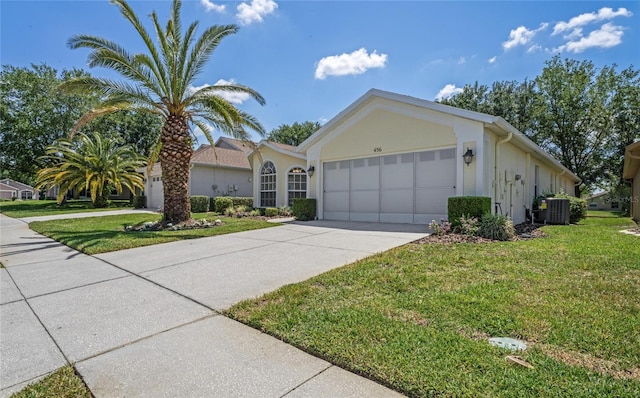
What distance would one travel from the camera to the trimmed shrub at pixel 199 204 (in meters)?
17.5

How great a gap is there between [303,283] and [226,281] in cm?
113

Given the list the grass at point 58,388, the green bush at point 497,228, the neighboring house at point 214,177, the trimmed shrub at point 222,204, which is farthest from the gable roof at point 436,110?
the grass at point 58,388

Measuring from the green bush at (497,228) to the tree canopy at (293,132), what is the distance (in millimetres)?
33181

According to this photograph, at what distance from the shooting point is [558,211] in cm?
1142

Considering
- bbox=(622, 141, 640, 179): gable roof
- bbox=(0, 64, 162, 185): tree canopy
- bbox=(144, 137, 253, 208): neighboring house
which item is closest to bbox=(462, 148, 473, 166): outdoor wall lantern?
bbox=(622, 141, 640, 179): gable roof

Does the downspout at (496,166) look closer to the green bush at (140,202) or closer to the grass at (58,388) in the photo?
the grass at (58,388)

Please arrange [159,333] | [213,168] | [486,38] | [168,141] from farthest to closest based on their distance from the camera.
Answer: [213,168], [486,38], [168,141], [159,333]

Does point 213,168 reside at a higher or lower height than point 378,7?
lower

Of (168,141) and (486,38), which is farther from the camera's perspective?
(486,38)

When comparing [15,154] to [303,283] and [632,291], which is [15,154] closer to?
[303,283]

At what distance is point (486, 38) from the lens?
12258 mm

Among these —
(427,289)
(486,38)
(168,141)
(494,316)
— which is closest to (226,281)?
(427,289)

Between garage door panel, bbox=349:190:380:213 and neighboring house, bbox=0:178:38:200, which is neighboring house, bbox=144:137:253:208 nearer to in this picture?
garage door panel, bbox=349:190:380:213

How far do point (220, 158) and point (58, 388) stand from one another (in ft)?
64.3
